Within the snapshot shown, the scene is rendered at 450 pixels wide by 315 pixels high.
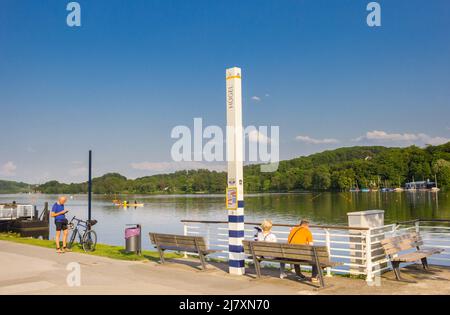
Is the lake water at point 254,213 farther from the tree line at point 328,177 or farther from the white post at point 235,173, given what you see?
the tree line at point 328,177

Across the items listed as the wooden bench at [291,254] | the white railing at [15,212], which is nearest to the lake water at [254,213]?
the white railing at [15,212]

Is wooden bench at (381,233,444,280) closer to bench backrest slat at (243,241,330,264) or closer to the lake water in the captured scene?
bench backrest slat at (243,241,330,264)

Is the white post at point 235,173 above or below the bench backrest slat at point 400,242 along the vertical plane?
above

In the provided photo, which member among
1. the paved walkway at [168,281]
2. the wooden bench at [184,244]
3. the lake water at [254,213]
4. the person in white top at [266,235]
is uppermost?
the person in white top at [266,235]

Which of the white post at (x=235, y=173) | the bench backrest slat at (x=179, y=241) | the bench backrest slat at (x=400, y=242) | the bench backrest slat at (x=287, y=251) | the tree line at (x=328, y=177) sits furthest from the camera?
the tree line at (x=328, y=177)

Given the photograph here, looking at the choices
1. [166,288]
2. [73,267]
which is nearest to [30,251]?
[73,267]

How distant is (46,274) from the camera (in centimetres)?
1041

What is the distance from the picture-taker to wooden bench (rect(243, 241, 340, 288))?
845cm

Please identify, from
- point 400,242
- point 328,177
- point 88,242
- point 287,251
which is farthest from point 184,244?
point 328,177

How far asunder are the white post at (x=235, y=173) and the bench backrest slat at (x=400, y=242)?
299cm

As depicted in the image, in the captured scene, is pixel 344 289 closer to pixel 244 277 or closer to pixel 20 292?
pixel 244 277

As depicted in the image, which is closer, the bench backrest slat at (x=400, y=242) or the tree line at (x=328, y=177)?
the bench backrest slat at (x=400, y=242)

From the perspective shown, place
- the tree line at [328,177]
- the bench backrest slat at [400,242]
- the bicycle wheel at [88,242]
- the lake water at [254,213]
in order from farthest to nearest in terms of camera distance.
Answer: the tree line at [328,177], the lake water at [254,213], the bicycle wheel at [88,242], the bench backrest slat at [400,242]

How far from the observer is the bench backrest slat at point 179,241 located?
35.5 ft
